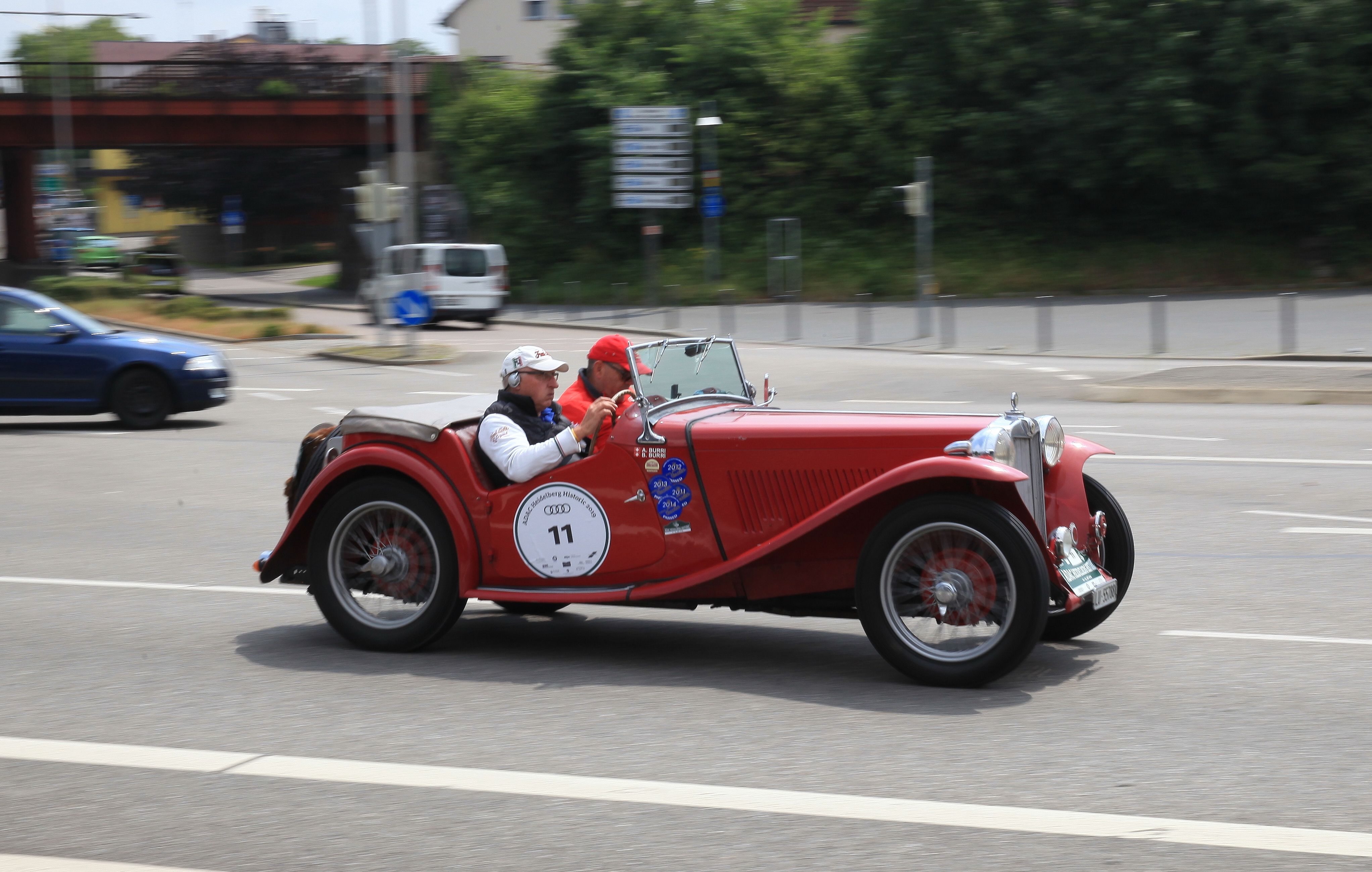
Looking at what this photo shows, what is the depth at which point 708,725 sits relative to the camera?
493cm

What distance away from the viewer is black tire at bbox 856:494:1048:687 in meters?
5.09

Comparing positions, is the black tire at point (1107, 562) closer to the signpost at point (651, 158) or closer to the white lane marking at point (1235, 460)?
the white lane marking at point (1235, 460)

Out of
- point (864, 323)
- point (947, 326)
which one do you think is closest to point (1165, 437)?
point (947, 326)

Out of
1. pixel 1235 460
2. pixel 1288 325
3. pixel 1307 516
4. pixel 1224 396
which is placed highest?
pixel 1288 325

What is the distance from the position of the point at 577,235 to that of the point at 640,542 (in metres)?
41.2

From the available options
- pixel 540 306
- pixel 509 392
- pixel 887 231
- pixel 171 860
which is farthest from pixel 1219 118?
pixel 171 860

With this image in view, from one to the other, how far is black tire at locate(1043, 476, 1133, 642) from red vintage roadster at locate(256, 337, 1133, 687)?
1cm

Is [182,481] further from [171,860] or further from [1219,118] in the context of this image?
[1219,118]

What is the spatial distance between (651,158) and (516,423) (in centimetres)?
3760

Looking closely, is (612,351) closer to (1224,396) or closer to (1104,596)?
(1104,596)

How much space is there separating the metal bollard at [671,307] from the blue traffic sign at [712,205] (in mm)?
2328

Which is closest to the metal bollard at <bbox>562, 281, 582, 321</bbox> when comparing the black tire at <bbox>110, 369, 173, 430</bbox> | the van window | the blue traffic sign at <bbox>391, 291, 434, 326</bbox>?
the van window

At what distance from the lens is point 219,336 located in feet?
105

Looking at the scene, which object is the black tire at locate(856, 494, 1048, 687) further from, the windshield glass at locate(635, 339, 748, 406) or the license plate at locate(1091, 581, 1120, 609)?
the windshield glass at locate(635, 339, 748, 406)
